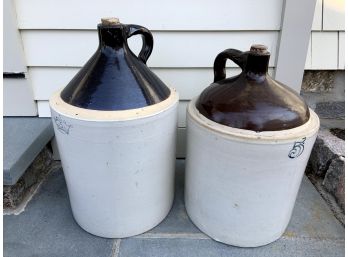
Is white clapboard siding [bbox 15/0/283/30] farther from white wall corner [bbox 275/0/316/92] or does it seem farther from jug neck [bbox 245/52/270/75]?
jug neck [bbox 245/52/270/75]

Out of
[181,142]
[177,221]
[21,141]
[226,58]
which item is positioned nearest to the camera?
[226,58]

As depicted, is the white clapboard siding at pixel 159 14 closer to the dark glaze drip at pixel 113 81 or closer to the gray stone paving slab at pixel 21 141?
the dark glaze drip at pixel 113 81

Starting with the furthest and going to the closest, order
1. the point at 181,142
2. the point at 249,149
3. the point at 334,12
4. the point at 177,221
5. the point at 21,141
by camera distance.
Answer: the point at 181,142, the point at 334,12, the point at 21,141, the point at 177,221, the point at 249,149

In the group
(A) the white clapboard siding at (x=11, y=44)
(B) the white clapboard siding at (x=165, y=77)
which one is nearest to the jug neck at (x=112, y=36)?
(B) the white clapboard siding at (x=165, y=77)

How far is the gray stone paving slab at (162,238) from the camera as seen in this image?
53.1 inches

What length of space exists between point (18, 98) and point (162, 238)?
1127 millimetres

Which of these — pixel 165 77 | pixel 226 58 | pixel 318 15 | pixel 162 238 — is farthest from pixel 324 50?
pixel 162 238

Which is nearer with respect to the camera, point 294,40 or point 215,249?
point 215,249

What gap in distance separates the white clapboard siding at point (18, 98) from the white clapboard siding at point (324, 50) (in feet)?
5.37

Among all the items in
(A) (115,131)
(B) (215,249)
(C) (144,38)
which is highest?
(C) (144,38)

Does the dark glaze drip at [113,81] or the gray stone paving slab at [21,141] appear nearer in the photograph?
the dark glaze drip at [113,81]

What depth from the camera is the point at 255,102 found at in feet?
3.78

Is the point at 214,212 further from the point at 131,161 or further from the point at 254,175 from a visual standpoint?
the point at 131,161

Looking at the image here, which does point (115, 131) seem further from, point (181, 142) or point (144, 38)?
point (181, 142)
